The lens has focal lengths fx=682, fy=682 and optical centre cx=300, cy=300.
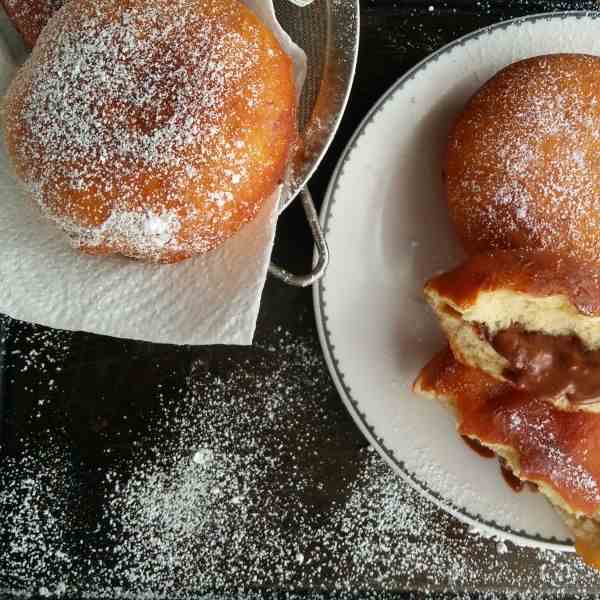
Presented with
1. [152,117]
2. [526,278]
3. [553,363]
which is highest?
[152,117]

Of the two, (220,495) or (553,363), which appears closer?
(553,363)

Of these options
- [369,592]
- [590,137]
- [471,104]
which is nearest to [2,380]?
[369,592]

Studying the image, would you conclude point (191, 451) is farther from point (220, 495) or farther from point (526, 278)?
point (526, 278)

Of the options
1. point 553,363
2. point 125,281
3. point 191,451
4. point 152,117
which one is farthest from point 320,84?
point 191,451

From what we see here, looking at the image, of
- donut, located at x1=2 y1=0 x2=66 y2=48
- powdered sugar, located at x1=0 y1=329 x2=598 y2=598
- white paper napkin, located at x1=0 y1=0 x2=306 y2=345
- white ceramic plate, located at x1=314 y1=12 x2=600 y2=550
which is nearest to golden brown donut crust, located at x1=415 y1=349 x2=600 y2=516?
white ceramic plate, located at x1=314 y1=12 x2=600 y2=550

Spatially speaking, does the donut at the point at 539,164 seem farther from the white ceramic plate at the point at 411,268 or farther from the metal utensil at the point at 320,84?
the metal utensil at the point at 320,84

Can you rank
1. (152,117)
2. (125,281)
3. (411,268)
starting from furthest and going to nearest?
(411,268) → (125,281) → (152,117)

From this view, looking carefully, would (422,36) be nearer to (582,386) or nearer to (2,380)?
(582,386)

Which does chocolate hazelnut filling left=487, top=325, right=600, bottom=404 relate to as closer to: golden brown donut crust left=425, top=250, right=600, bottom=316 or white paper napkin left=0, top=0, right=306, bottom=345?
golden brown donut crust left=425, top=250, right=600, bottom=316
